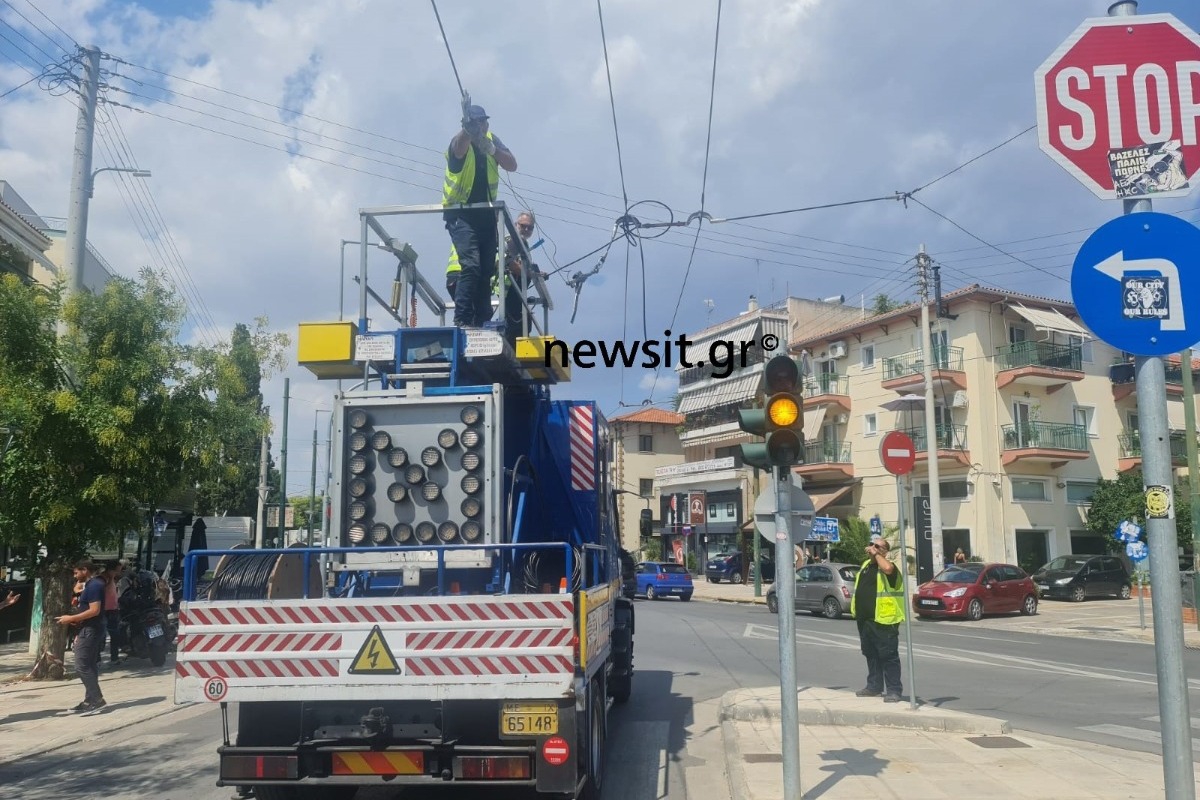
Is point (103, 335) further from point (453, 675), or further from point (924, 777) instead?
point (924, 777)

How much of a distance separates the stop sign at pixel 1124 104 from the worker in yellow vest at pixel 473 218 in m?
5.20

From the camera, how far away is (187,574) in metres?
6.05

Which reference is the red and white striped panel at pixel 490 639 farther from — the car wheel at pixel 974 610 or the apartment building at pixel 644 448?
the apartment building at pixel 644 448

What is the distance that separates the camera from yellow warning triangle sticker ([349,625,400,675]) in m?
5.59

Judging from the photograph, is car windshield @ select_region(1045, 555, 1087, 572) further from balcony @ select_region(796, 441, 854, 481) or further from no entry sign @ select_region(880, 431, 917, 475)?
no entry sign @ select_region(880, 431, 917, 475)

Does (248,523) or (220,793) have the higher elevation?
(248,523)

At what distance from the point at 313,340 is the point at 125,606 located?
982cm

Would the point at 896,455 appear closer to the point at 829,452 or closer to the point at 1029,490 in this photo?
the point at 1029,490

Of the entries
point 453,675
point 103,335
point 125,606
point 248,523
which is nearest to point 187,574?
point 453,675

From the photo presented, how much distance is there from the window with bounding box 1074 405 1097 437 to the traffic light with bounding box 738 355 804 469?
3498 cm

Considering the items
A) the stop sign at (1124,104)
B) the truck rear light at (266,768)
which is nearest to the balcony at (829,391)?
the truck rear light at (266,768)

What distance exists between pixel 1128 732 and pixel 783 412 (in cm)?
620

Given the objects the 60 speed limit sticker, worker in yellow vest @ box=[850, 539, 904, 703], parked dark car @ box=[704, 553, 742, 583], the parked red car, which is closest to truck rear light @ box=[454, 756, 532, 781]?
the 60 speed limit sticker

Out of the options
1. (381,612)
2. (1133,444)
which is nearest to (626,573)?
(381,612)
